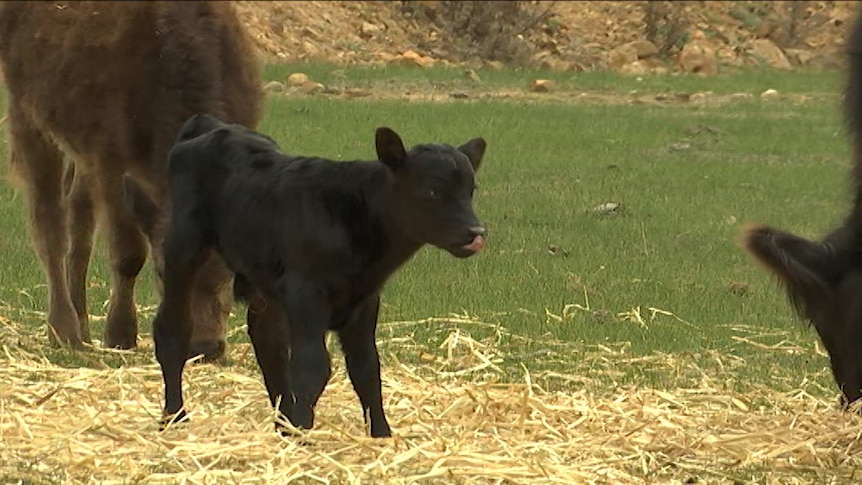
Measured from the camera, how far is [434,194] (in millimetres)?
6148

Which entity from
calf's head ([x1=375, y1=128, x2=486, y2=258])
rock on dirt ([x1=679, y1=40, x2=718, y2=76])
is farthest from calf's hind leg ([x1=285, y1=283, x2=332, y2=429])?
rock on dirt ([x1=679, y1=40, x2=718, y2=76])

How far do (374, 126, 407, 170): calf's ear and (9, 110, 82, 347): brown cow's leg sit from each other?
4.04 meters

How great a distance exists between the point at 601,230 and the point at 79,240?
5013mm

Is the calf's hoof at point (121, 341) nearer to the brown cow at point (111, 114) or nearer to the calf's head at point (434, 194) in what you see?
the brown cow at point (111, 114)

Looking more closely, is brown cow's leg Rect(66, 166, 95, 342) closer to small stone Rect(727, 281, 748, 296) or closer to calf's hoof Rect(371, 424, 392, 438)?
calf's hoof Rect(371, 424, 392, 438)

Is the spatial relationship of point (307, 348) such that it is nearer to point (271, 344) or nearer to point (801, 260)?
point (271, 344)

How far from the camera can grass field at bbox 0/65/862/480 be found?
30.1 ft

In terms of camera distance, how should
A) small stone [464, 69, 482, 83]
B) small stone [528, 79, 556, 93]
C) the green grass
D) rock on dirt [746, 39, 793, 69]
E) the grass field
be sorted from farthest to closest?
rock on dirt [746, 39, 793, 69] → small stone [464, 69, 482, 83] → small stone [528, 79, 556, 93] → the green grass → the grass field

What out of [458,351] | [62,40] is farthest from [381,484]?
[62,40]

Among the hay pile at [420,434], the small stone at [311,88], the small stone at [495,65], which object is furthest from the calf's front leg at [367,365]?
the small stone at [495,65]

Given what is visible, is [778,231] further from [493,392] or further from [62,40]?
[62,40]

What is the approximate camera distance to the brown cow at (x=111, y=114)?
8.85 m

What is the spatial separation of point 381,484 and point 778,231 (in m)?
2.25

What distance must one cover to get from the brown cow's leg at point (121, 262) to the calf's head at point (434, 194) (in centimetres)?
327
